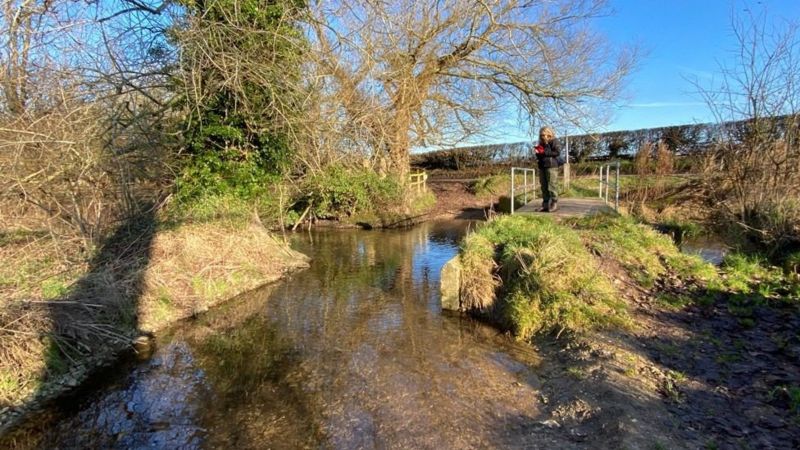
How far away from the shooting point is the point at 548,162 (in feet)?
31.3

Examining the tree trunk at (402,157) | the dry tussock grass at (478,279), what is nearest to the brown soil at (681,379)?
the dry tussock grass at (478,279)

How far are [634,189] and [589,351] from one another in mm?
13039

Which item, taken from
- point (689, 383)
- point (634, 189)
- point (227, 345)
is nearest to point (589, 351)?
point (689, 383)

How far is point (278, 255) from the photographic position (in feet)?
35.3

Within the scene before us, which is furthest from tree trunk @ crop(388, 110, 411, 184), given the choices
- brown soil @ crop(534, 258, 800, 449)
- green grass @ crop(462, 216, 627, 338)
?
brown soil @ crop(534, 258, 800, 449)

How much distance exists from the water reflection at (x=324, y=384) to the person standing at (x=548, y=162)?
12.7 feet

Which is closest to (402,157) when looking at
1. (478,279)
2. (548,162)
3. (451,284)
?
(548,162)

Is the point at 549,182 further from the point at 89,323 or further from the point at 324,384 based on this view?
the point at 89,323

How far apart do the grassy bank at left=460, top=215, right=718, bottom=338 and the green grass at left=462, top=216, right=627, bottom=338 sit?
0.04ft

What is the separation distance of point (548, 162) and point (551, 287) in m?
4.20

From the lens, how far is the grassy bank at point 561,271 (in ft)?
19.4

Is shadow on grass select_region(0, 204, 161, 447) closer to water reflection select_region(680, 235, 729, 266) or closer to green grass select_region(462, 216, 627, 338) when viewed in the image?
green grass select_region(462, 216, 627, 338)

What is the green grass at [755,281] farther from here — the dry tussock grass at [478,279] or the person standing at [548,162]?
the person standing at [548,162]

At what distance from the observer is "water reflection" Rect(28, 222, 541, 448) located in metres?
4.09
